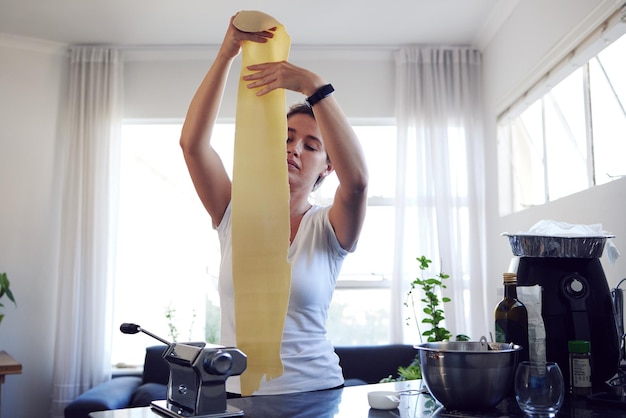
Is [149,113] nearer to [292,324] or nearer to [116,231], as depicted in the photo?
[116,231]

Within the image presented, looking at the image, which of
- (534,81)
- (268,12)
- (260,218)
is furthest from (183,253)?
(260,218)

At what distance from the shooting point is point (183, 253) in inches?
169

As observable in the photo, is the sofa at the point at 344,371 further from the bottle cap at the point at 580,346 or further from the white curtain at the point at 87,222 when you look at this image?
the bottle cap at the point at 580,346

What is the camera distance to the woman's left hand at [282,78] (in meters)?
1.39

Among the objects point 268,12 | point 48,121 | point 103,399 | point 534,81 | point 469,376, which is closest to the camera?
point 469,376

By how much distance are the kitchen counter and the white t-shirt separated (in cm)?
7

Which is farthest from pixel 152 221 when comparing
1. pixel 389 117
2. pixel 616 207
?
pixel 616 207

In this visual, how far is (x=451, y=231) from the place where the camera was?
4.06 m

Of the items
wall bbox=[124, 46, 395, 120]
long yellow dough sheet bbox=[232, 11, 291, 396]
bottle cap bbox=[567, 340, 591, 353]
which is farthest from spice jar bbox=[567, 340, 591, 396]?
wall bbox=[124, 46, 395, 120]

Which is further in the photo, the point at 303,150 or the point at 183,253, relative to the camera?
the point at 183,253

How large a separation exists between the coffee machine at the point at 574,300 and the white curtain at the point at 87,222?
321 centimetres

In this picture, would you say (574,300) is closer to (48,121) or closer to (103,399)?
(103,399)

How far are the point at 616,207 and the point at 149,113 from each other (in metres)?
3.06

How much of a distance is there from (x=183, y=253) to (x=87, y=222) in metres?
0.66
